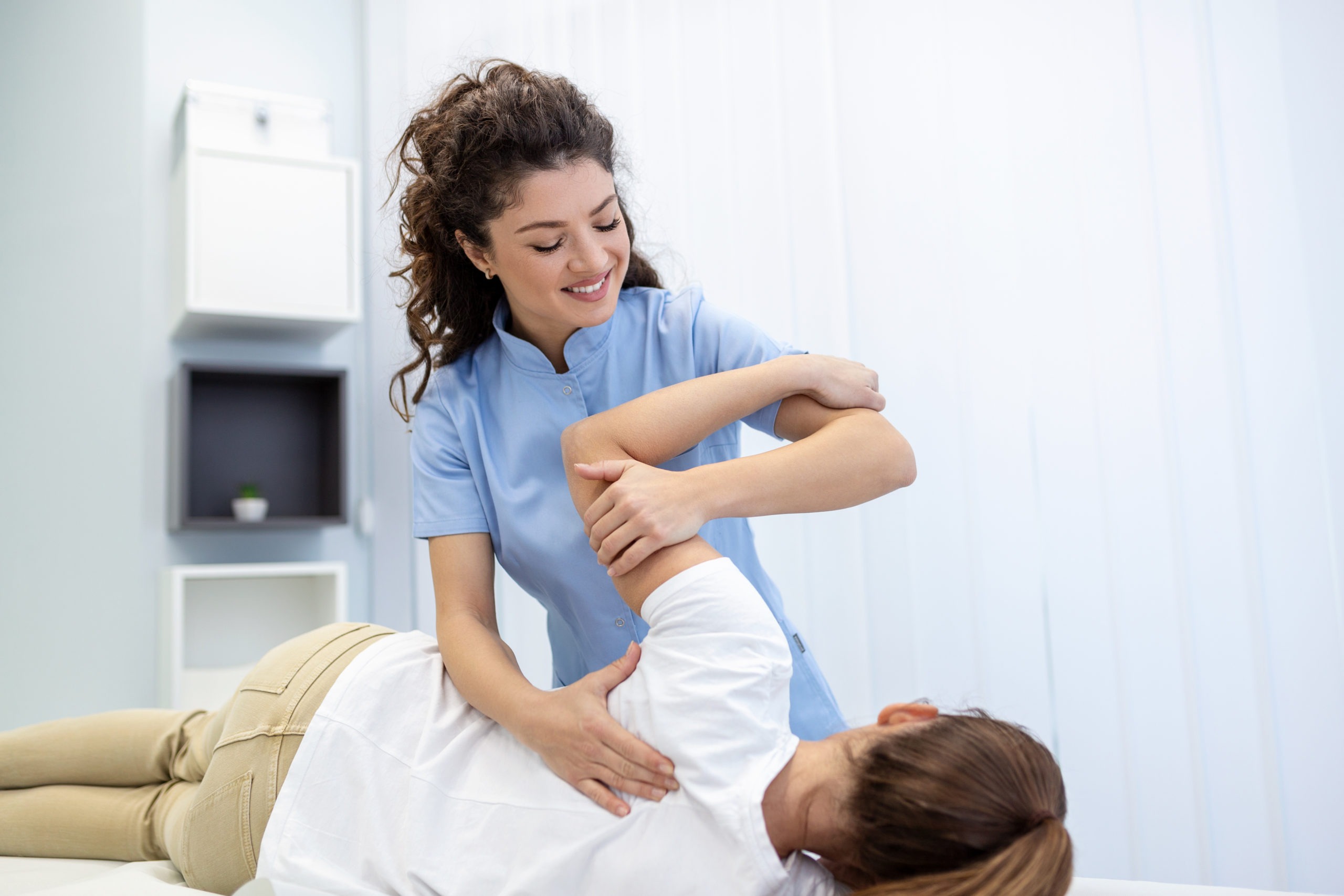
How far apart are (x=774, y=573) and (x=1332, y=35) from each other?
4.28 ft

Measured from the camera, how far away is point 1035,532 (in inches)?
66.0

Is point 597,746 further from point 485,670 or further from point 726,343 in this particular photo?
point 726,343

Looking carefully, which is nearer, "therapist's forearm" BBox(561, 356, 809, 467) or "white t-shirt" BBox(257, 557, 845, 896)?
"white t-shirt" BBox(257, 557, 845, 896)

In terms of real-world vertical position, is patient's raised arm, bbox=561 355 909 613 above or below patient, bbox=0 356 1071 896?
above

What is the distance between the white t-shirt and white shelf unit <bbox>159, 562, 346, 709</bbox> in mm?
1778

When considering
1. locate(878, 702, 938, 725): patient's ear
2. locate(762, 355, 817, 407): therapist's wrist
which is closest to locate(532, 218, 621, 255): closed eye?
locate(762, 355, 817, 407): therapist's wrist

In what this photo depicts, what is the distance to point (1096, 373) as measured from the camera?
1.61 meters

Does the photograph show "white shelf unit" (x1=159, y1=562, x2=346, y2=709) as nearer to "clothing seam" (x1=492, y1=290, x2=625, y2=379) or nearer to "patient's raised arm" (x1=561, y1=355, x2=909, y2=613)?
"clothing seam" (x1=492, y1=290, x2=625, y2=379)

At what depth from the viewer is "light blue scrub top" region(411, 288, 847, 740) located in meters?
1.31

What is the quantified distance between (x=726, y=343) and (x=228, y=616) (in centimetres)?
217

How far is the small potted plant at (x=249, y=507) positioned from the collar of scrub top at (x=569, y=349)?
1710 millimetres

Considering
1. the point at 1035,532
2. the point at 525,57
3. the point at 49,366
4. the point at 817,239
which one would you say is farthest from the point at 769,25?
the point at 49,366

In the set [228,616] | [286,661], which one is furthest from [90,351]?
[286,661]

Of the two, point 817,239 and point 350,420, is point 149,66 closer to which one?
point 350,420
